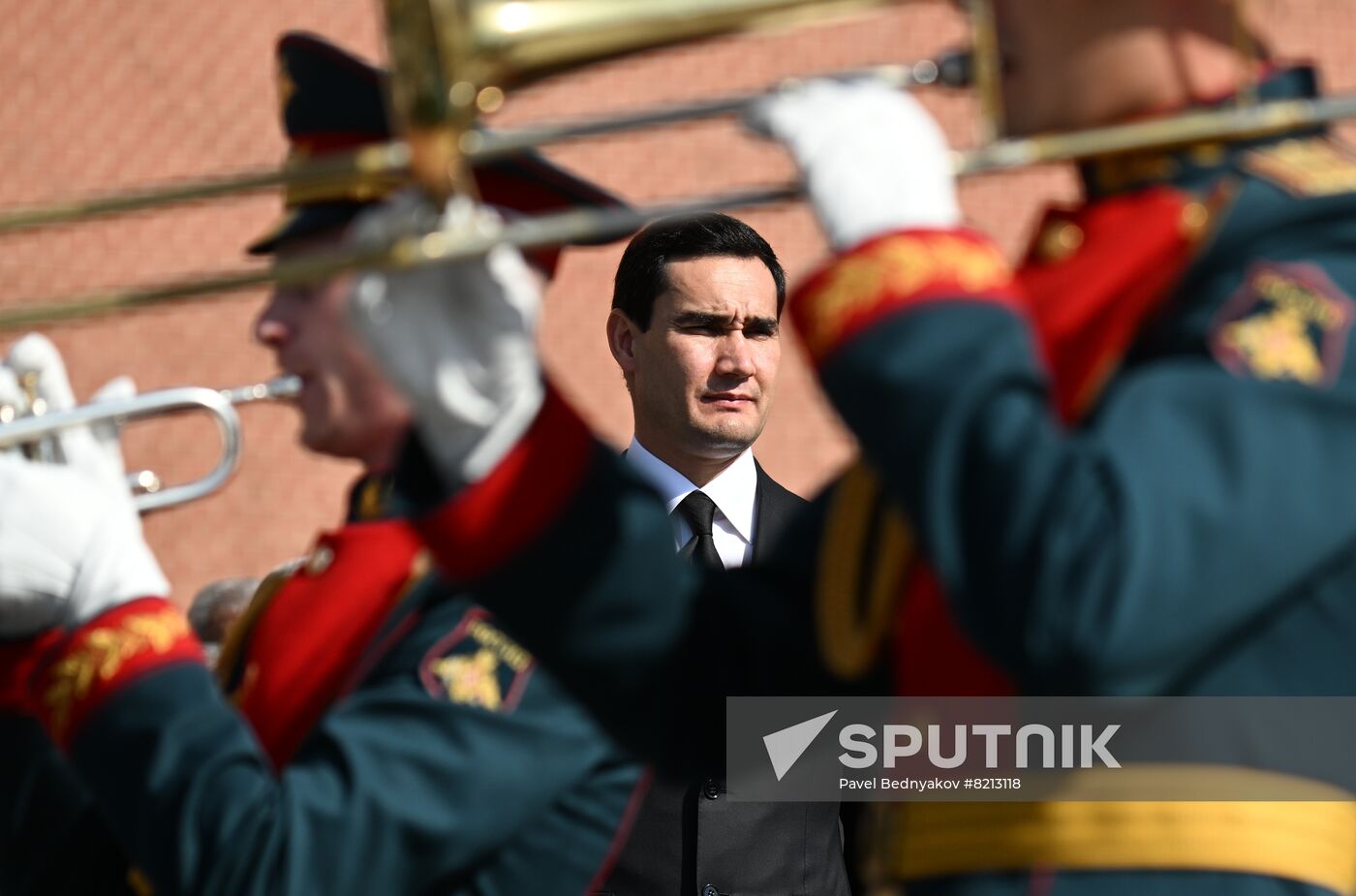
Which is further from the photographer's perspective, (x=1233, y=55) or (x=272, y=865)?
(x=272, y=865)

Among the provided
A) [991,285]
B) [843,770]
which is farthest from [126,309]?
[843,770]

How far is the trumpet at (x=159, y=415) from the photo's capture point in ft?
8.48

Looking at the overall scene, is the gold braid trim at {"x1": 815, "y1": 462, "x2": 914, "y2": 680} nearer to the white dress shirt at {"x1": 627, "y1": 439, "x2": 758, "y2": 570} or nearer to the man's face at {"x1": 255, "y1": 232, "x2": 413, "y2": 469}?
the man's face at {"x1": 255, "y1": 232, "x2": 413, "y2": 469}

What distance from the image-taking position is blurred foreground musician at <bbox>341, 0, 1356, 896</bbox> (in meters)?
1.53

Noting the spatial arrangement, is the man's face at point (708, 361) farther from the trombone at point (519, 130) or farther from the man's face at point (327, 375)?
the trombone at point (519, 130)

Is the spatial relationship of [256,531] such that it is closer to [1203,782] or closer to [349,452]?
[349,452]

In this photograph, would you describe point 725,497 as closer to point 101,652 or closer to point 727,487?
point 727,487

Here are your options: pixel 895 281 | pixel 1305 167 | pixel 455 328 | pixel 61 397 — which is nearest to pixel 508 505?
pixel 455 328

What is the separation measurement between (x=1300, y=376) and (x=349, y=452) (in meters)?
1.18

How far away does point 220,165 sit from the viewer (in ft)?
30.0

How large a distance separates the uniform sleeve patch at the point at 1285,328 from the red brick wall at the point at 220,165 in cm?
695

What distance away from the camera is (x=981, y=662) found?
168 cm

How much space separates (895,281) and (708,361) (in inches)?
83.6

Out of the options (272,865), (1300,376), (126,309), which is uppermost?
(126,309)
